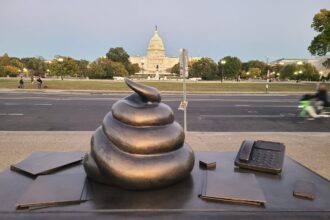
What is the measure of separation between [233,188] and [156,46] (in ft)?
467

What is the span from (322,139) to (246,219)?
7.86 metres

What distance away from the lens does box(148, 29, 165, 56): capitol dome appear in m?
142

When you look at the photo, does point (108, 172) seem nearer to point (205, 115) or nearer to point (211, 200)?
point (211, 200)

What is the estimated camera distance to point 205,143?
27.8ft

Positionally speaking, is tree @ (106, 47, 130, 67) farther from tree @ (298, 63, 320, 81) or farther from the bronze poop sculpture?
the bronze poop sculpture

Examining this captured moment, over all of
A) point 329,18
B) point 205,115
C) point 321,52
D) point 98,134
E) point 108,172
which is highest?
point 329,18

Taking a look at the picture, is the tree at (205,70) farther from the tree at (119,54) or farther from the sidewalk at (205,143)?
the sidewalk at (205,143)

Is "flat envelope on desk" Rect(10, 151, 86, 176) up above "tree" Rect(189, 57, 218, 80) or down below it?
below

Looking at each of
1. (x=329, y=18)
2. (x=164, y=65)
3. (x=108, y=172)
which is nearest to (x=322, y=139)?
(x=108, y=172)

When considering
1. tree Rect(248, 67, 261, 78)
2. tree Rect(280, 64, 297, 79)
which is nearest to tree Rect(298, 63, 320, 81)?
tree Rect(280, 64, 297, 79)

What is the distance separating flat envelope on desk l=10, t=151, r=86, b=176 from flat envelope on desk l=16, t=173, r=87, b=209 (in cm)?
29

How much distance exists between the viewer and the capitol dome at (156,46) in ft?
467

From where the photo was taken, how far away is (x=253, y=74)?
11612cm

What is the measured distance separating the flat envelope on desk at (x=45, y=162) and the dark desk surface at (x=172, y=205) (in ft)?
0.77
